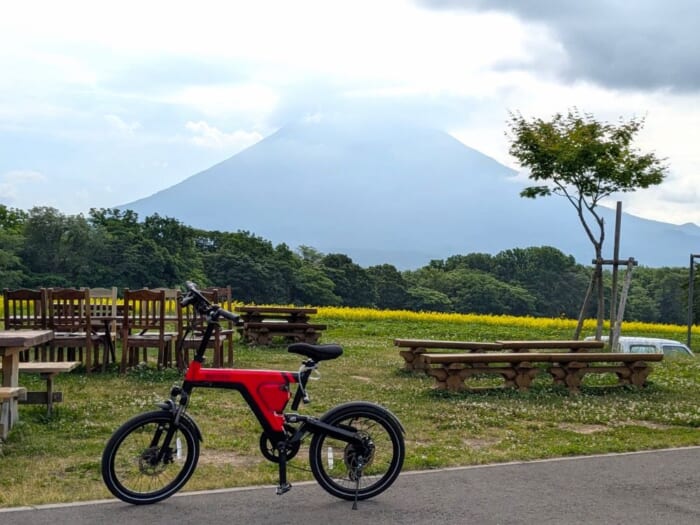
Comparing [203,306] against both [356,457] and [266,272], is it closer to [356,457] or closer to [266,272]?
[356,457]

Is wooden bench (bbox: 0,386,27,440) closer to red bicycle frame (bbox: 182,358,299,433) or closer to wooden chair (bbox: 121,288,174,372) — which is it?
red bicycle frame (bbox: 182,358,299,433)

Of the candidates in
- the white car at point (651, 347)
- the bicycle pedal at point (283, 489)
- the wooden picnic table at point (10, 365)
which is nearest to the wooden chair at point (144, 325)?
the wooden picnic table at point (10, 365)

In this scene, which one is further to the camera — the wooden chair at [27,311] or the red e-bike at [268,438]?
the wooden chair at [27,311]

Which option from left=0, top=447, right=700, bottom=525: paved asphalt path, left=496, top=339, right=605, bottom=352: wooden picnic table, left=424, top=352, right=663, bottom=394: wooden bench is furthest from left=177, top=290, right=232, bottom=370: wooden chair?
left=0, top=447, right=700, bottom=525: paved asphalt path

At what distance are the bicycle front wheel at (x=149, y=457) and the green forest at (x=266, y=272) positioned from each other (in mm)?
43732

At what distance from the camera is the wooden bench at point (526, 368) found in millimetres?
11227

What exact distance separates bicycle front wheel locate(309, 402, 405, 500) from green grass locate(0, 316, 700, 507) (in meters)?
0.59

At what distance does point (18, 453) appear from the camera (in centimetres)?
715

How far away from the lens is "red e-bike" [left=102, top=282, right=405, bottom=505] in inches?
227

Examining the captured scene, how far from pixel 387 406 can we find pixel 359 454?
162 inches

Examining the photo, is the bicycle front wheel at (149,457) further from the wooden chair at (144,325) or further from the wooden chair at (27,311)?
the wooden chair at (27,311)

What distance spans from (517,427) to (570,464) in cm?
177

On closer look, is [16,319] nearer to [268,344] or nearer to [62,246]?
[268,344]

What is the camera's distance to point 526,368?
1167cm
